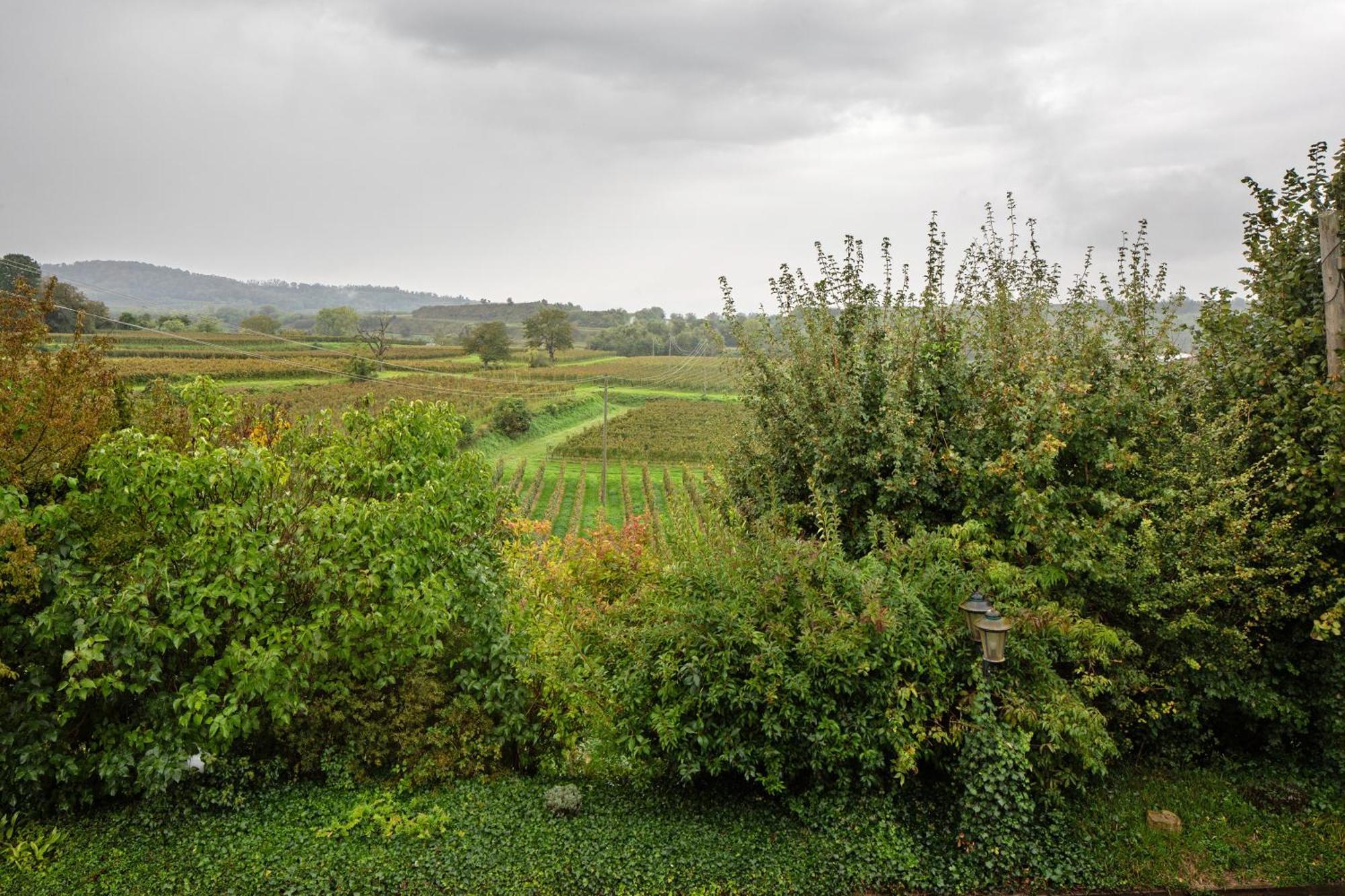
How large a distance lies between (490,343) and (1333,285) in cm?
6184

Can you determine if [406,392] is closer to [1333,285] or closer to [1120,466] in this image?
[1120,466]

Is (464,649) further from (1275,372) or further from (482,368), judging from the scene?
(482,368)

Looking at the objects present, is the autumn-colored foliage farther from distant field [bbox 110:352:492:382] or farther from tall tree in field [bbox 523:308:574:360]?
tall tree in field [bbox 523:308:574:360]

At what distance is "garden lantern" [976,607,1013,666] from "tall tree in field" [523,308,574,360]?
72.0 metres

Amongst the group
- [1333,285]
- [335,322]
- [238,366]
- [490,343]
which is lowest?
[238,366]

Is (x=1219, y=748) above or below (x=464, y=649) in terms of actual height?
below

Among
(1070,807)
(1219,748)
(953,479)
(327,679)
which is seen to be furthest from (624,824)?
(1219,748)

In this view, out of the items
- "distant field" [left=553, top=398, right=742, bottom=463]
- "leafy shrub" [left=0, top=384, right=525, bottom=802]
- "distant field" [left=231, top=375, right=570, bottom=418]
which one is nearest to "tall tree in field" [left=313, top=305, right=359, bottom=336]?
"distant field" [left=231, top=375, right=570, bottom=418]

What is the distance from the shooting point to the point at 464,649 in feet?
22.4

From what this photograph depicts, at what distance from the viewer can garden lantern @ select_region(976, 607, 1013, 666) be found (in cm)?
515

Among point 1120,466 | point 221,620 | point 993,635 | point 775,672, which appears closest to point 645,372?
point 1120,466

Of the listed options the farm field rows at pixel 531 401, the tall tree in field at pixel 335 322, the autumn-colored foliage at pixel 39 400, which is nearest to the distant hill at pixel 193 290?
the tall tree in field at pixel 335 322

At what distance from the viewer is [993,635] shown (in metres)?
5.19

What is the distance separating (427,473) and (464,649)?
1.79 m
